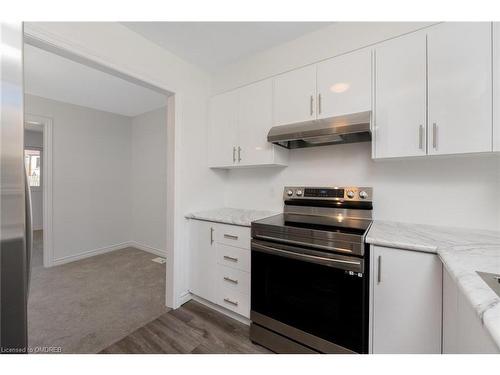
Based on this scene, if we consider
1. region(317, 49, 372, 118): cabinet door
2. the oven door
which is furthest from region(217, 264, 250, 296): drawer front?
region(317, 49, 372, 118): cabinet door

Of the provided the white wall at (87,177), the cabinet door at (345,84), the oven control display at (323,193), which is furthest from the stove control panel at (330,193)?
the white wall at (87,177)

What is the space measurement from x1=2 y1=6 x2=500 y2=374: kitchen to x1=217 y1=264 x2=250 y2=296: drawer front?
12 millimetres

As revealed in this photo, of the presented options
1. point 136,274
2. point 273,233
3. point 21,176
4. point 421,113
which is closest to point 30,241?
point 21,176

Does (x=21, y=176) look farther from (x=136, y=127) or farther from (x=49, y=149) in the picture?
(x=136, y=127)

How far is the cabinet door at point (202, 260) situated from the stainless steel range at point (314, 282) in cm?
53

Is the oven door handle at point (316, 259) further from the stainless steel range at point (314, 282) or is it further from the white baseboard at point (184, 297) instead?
the white baseboard at point (184, 297)

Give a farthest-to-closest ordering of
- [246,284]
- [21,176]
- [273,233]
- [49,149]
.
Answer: [49,149]
[246,284]
[273,233]
[21,176]

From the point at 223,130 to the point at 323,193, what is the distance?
48.6 inches

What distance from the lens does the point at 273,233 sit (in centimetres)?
151

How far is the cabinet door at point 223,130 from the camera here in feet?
7.27

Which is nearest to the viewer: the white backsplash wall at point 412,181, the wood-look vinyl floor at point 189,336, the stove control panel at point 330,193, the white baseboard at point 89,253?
the white backsplash wall at point 412,181

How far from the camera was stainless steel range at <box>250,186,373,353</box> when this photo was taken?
4.04ft

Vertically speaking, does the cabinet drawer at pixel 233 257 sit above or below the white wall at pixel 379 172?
below
